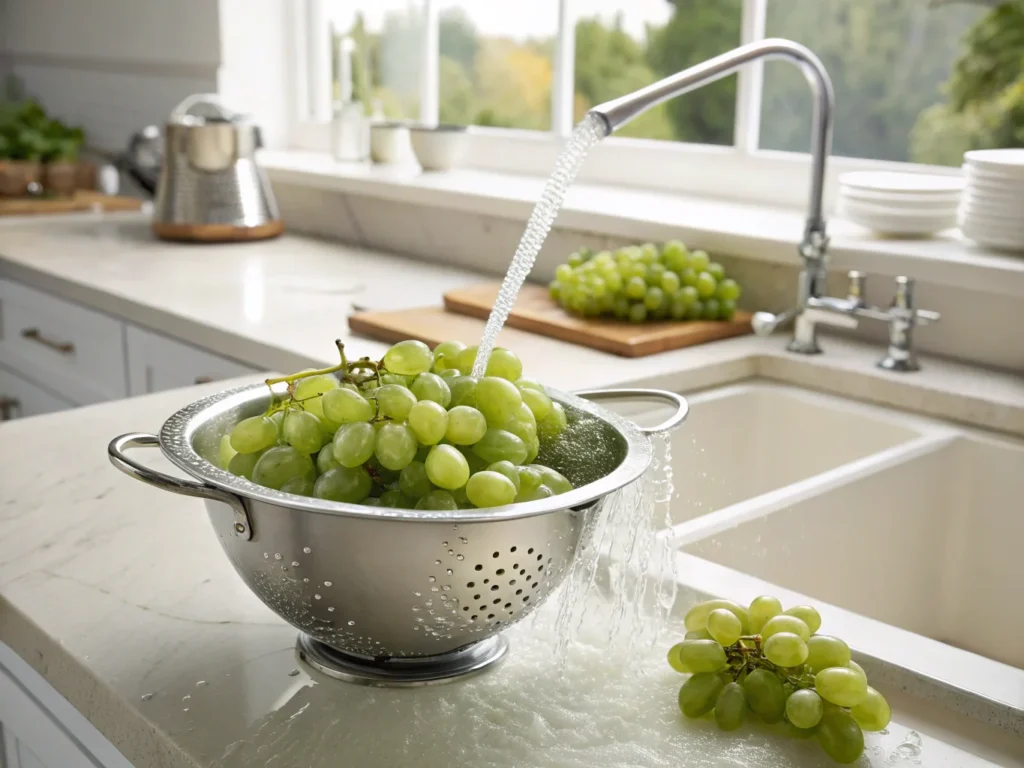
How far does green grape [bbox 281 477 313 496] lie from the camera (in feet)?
2.40

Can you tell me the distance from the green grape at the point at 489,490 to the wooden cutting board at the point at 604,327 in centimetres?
90

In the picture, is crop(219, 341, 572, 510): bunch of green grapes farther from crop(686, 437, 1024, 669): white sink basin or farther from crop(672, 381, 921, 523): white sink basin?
crop(672, 381, 921, 523): white sink basin

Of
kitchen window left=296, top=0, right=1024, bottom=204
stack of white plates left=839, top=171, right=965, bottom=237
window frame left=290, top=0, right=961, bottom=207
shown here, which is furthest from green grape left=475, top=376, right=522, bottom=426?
kitchen window left=296, top=0, right=1024, bottom=204

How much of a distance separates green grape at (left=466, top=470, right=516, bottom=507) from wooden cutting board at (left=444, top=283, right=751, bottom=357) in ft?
2.94

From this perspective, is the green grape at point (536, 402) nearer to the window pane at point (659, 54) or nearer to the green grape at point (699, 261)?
the green grape at point (699, 261)

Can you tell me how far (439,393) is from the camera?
0.76 metres

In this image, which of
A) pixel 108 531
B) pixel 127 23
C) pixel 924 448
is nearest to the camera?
pixel 108 531

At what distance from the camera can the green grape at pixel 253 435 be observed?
29.8 inches

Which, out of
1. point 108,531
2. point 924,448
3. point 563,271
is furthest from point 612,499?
point 563,271

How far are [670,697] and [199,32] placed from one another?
2538mm

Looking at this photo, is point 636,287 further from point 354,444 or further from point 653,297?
point 354,444

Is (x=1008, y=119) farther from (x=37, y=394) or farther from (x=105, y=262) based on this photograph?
(x=37, y=394)

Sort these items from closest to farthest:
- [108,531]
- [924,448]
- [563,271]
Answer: [108,531] → [924,448] → [563,271]

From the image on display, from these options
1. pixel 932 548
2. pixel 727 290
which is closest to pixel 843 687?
pixel 932 548
